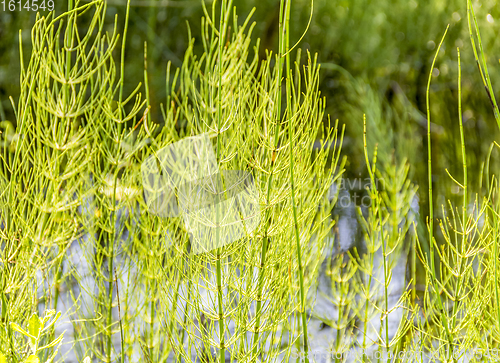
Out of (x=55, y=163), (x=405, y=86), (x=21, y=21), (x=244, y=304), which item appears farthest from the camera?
(x=405, y=86)

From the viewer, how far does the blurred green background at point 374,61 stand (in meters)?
1.27

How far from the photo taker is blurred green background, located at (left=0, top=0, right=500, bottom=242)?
1269 mm

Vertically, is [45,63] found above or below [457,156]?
above

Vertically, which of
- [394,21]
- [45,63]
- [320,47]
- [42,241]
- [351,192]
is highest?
[394,21]

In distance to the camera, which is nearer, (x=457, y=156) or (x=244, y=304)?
(x=244, y=304)

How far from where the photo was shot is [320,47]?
4.78ft

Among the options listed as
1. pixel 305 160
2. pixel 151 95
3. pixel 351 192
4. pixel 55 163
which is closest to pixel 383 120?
pixel 351 192

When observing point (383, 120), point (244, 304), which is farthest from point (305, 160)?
point (383, 120)

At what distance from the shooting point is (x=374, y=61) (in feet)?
4.68

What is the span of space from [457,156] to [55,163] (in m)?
1.22

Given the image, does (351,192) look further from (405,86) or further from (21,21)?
(21,21)

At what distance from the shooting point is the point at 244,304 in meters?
0.44

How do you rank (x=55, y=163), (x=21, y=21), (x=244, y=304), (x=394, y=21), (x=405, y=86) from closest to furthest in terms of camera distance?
(x=244, y=304) → (x=55, y=163) → (x=21, y=21) → (x=394, y=21) → (x=405, y=86)

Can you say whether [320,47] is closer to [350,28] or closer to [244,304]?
[350,28]
